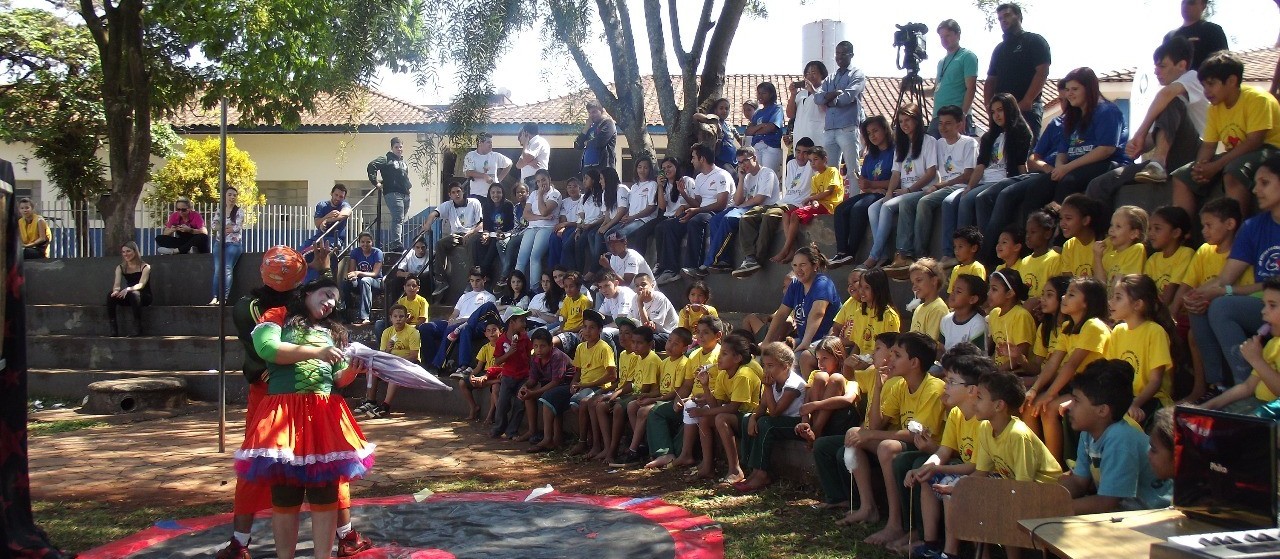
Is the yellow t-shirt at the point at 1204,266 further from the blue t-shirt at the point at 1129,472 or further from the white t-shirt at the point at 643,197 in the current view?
the white t-shirt at the point at 643,197

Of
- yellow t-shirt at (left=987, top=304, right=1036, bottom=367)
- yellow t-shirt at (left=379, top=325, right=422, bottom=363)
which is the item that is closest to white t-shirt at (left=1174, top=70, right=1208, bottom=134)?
yellow t-shirt at (left=987, top=304, right=1036, bottom=367)

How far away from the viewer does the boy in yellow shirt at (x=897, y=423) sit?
20.5ft

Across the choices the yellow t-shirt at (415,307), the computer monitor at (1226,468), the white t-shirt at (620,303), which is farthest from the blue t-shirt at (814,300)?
the yellow t-shirt at (415,307)

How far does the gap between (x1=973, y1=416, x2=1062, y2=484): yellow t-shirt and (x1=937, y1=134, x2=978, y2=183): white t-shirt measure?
4346mm

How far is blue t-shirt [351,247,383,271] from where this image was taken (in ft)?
50.7

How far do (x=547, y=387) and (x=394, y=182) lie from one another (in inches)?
297

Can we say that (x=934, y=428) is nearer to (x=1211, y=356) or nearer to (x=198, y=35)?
(x=1211, y=356)

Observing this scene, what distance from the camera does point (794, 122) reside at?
12.5 m

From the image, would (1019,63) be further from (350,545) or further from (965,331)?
(350,545)

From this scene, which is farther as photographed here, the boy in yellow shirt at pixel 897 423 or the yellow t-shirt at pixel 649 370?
the yellow t-shirt at pixel 649 370

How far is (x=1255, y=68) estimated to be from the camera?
21.0m

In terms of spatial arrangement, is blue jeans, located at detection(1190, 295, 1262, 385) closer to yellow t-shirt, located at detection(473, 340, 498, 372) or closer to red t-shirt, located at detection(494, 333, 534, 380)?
red t-shirt, located at detection(494, 333, 534, 380)

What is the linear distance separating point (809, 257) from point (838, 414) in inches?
79.2

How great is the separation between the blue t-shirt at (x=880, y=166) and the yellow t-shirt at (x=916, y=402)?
12.7 feet
